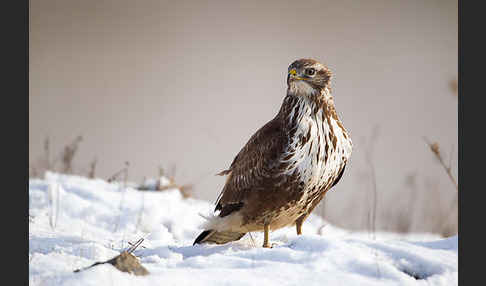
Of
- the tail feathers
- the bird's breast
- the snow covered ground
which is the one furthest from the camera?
the tail feathers

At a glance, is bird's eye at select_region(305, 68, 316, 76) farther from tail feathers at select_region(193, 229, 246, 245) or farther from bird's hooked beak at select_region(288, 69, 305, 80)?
tail feathers at select_region(193, 229, 246, 245)

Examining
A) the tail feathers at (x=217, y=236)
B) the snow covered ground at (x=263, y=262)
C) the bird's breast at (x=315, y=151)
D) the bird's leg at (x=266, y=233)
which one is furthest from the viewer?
the tail feathers at (x=217, y=236)

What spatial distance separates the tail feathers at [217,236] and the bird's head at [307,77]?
4.15ft

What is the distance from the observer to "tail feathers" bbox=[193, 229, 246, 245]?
4.11 m

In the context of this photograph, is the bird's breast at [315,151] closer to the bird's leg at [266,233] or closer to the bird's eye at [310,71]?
the bird's eye at [310,71]

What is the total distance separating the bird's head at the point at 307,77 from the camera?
3.81 m

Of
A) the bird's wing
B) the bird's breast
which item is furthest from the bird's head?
the bird's wing

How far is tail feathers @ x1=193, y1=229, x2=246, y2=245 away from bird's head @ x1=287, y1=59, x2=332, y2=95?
126cm

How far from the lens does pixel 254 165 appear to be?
3.82 meters

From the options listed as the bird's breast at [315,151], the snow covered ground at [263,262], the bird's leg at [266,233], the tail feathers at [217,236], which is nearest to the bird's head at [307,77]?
the bird's breast at [315,151]

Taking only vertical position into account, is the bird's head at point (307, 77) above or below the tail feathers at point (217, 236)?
above

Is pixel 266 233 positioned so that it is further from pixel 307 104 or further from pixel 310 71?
pixel 310 71

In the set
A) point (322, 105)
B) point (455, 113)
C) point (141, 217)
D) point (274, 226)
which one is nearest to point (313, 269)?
point (274, 226)

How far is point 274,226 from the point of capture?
3932 mm
